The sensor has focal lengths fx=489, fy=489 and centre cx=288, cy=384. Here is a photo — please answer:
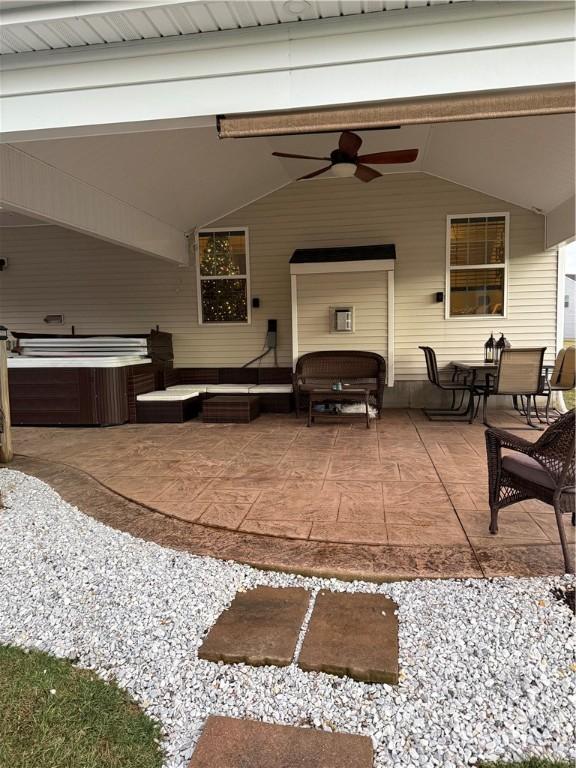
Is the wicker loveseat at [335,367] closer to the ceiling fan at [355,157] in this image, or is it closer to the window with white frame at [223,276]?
the window with white frame at [223,276]

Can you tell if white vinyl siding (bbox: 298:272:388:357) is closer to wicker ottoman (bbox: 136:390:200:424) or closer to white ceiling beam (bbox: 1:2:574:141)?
wicker ottoman (bbox: 136:390:200:424)

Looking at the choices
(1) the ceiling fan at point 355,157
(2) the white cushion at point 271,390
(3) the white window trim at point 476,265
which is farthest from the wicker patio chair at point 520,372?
(2) the white cushion at point 271,390

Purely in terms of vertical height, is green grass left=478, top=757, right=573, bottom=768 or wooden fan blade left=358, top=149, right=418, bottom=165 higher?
wooden fan blade left=358, top=149, right=418, bottom=165

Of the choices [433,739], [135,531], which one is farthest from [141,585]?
[433,739]

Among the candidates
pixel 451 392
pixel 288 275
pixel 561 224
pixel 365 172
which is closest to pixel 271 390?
pixel 288 275

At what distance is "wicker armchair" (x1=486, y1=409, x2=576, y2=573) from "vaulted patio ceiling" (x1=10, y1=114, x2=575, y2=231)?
343cm

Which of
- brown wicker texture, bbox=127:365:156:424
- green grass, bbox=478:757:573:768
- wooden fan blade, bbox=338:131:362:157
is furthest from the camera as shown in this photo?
brown wicker texture, bbox=127:365:156:424

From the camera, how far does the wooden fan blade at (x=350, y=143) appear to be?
4578 mm

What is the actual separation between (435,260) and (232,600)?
644 centimetres

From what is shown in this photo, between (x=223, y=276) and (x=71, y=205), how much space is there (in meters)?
3.07

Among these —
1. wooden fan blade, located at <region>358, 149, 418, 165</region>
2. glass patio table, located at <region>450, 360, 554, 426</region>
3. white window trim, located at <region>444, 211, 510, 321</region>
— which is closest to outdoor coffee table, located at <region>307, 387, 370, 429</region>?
glass patio table, located at <region>450, 360, 554, 426</region>

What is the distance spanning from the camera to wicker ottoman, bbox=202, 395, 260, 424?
6.63m

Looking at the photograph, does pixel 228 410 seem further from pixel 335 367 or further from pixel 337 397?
pixel 335 367

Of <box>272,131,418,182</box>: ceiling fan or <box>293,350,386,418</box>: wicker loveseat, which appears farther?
<box>293,350,386,418</box>: wicker loveseat
